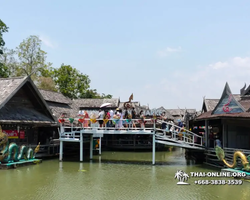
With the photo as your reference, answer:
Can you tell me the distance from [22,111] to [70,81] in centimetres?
3043

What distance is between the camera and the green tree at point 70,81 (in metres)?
47.2

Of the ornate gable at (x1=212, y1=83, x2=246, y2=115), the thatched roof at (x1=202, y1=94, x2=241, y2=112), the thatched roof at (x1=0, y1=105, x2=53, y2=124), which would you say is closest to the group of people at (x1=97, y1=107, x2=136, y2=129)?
the thatched roof at (x1=0, y1=105, x2=53, y2=124)

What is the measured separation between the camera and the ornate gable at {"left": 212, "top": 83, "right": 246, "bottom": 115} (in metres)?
14.1

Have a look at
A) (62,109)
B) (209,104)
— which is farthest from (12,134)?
(209,104)

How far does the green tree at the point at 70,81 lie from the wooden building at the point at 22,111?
27.4m

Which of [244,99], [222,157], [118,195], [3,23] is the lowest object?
[118,195]

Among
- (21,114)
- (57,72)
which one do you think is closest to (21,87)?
(21,114)

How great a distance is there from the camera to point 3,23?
3297cm

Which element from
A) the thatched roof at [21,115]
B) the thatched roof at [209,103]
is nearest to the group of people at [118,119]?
the thatched roof at [21,115]

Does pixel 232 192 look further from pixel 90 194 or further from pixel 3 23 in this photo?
pixel 3 23

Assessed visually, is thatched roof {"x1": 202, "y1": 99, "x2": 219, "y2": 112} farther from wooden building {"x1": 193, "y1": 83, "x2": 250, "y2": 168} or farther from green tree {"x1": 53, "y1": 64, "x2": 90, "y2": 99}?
green tree {"x1": 53, "y1": 64, "x2": 90, "y2": 99}

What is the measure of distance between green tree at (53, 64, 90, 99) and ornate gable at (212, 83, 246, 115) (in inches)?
1386

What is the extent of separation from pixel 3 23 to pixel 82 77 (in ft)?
61.0

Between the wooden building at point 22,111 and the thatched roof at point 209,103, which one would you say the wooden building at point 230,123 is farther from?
the wooden building at point 22,111
